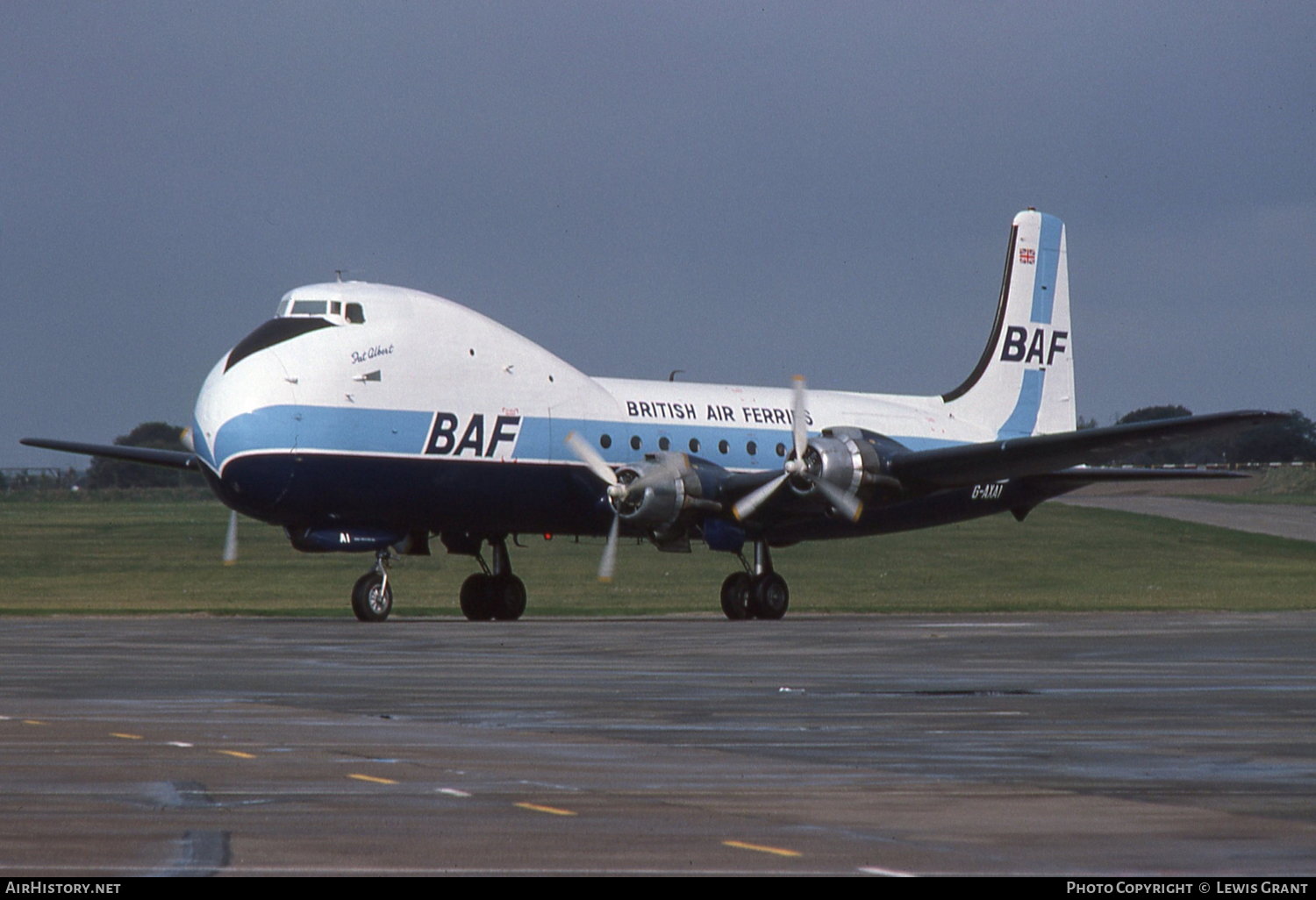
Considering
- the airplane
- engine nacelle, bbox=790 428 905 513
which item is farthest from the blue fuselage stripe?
engine nacelle, bbox=790 428 905 513

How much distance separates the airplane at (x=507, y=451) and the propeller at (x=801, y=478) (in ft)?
0.17

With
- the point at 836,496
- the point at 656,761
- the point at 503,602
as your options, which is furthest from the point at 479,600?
the point at 656,761

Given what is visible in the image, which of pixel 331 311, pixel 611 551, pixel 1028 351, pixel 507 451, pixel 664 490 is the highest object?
pixel 1028 351

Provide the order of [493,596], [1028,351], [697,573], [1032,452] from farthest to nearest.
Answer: [697,573] < [1028,351] < [493,596] < [1032,452]

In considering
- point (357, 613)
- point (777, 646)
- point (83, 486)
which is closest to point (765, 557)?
point (357, 613)

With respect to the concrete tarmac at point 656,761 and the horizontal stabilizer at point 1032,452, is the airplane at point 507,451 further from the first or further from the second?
the concrete tarmac at point 656,761

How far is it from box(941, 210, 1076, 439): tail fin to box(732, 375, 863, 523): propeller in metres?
9.13

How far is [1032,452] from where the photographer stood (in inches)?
1433

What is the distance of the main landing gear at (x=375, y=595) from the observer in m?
34.2

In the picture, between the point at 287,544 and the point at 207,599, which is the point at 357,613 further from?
the point at 287,544

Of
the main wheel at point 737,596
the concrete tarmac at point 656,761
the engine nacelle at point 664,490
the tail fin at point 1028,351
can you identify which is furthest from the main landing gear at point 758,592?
the concrete tarmac at point 656,761

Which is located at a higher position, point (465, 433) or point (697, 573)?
point (465, 433)

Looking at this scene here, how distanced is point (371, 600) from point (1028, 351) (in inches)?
723

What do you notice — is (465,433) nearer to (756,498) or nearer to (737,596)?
(756,498)
